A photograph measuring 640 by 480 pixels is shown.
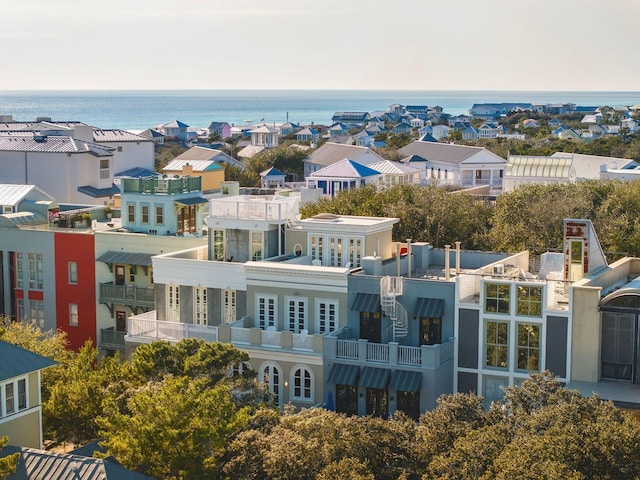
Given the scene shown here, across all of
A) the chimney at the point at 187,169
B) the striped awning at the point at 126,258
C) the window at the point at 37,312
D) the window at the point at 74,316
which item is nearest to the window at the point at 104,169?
the chimney at the point at 187,169

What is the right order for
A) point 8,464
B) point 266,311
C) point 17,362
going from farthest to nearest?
point 266,311
point 17,362
point 8,464

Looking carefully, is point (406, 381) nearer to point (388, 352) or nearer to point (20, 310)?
point (388, 352)

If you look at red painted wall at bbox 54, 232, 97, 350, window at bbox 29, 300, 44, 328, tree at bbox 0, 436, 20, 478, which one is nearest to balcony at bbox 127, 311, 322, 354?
red painted wall at bbox 54, 232, 97, 350

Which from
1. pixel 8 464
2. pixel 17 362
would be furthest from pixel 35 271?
pixel 8 464

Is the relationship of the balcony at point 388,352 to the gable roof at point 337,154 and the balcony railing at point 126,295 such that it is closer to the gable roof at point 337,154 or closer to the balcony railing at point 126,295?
the balcony railing at point 126,295

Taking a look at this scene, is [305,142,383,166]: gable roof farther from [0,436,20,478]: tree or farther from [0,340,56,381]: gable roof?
[0,436,20,478]: tree

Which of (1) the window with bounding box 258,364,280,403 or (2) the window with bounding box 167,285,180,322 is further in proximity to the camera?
(2) the window with bounding box 167,285,180,322

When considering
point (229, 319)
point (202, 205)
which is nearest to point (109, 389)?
point (229, 319)

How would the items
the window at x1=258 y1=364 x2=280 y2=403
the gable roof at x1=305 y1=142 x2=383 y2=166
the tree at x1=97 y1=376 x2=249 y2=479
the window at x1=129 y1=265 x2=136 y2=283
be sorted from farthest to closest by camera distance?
1. the gable roof at x1=305 y1=142 x2=383 y2=166
2. the window at x1=129 y1=265 x2=136 y2=283
3. the window at x1=258 y1=364 x2=280 y2=403
4. the tree at x1=97 y1=376 x2=249 y2=479
